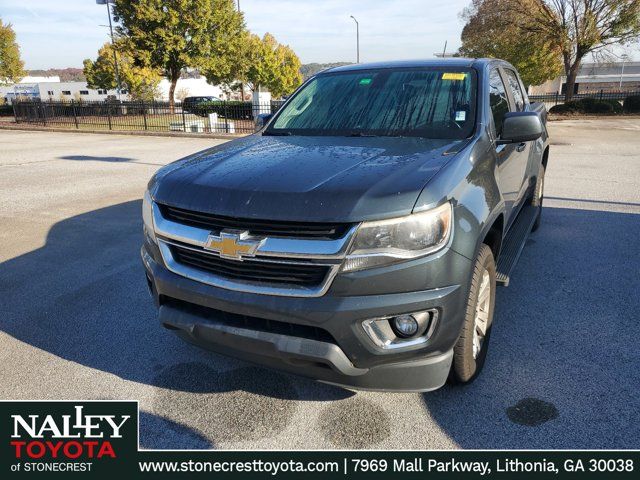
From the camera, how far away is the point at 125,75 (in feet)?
133

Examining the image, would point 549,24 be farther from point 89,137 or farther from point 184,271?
point 184,271

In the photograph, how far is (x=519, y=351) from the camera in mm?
3234

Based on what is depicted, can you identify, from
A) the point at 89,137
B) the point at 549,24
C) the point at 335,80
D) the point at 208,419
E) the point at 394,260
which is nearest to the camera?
the point at 394,260

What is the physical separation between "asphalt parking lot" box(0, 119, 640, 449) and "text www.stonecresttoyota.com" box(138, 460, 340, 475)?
104mm

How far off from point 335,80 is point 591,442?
3016 mm

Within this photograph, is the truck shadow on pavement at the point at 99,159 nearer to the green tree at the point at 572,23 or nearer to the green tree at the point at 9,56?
the green tree at the point at 572,23

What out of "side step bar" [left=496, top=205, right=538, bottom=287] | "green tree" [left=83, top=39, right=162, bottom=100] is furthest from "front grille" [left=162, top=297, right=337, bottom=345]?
"green tree" [left=83, top=39, right=162, bottom=100]

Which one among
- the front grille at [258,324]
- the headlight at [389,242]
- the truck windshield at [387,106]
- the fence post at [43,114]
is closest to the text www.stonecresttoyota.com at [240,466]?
the front grille at [258,324]

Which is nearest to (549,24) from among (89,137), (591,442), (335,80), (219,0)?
(219,0)

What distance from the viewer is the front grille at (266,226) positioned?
2115 millimetres

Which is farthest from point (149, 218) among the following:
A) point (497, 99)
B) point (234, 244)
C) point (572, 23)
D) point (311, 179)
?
point (572, 23)

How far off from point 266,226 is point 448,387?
4.85ft

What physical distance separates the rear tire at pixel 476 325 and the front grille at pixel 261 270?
776 millimetres

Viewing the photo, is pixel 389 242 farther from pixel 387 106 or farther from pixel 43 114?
pixel 43 114
